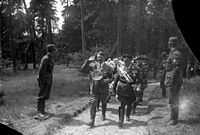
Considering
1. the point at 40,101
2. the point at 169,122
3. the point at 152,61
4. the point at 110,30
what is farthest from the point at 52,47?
the point at 110,30

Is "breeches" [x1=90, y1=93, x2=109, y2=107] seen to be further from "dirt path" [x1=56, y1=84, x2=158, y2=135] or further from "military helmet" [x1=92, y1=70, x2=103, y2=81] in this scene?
"dirt path" [x1=56, y1=84, x2=158, y2=135]

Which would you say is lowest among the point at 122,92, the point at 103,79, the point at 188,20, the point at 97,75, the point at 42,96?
the point at 42,96

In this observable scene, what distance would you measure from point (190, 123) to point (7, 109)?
6078 mm

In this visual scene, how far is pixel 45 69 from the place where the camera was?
8602 mm

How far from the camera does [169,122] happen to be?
7.41m

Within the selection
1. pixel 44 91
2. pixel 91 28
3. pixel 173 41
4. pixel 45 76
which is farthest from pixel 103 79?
pixel 91 28

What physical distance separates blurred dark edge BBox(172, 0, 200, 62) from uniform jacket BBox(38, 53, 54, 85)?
8001 millimetres

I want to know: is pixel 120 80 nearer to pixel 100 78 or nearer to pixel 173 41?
pixel 100 78

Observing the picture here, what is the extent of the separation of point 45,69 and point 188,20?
813cm

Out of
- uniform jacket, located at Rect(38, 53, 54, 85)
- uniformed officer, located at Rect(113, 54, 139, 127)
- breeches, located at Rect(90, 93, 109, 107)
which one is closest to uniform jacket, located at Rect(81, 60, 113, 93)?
breeches, located at Rect(90, 93, 109, 107)

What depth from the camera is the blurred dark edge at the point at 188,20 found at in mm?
679

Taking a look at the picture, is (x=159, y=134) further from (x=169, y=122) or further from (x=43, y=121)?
(x=43, y=121)

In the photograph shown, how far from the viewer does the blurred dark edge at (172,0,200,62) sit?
679 mm

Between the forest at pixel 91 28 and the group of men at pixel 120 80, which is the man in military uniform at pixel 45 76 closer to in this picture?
the group of men at pixel 120 80
